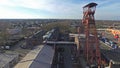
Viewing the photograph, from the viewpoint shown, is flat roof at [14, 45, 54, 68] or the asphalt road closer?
flat roof at [14, 45, 54, 68]

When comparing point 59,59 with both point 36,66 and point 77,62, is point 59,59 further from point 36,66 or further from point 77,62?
point 36,66

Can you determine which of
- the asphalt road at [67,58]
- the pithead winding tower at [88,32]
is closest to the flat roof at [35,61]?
the asphalt road at [67,58]

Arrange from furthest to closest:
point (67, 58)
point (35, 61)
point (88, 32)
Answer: point (67, 58) < point (88, 32) < point (35, 61)

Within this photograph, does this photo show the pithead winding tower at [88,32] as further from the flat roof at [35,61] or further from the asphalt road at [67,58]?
the flat roof at [35,61]

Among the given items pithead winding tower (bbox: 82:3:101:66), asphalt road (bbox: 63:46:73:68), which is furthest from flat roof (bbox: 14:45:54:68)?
pithead winding tower (bbox: 82:3:101:66)

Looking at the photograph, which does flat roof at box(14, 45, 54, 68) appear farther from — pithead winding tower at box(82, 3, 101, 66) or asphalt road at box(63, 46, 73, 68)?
pithead winding tower at box(82, 3, 101, 66)

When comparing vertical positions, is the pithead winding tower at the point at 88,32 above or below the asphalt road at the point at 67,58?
above

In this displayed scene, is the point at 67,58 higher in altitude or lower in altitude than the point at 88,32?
lower

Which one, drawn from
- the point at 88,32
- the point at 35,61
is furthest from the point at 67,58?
the point at 35,61

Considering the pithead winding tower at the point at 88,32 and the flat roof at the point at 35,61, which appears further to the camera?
the pithead winding tower at the point at 88,32

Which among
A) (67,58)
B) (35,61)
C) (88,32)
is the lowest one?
(67,58)

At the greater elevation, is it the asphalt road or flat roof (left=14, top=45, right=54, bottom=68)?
flat roof (left=14, top=45, right=54, bottom=68)

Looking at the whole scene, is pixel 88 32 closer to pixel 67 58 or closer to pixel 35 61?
pixel 67 58
